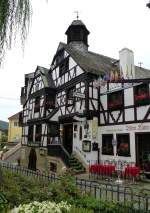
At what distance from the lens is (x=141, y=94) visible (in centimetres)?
1403

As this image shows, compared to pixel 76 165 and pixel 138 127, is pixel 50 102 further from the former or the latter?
pixel 138 127

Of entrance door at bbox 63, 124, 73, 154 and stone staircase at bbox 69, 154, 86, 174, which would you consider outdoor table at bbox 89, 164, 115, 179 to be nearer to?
stone staircase at bbox 69, 154, 86, 174

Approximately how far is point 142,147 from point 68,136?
732 centimetres

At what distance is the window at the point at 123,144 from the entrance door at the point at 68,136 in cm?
503

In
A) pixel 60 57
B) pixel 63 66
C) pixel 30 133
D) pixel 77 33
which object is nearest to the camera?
pixel 63 66

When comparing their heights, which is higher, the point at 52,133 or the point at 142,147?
the point at 52,133

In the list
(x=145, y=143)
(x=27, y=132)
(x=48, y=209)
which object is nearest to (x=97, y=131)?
(x=145, y=143)

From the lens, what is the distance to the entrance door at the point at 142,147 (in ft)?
44.6

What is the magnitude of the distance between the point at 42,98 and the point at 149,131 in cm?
1174

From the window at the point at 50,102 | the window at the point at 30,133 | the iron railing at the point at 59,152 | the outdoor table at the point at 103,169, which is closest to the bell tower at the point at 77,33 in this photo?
the window at the point at 50,102

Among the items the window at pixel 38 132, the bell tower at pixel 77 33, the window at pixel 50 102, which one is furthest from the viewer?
the bell tower at pixel 77 33

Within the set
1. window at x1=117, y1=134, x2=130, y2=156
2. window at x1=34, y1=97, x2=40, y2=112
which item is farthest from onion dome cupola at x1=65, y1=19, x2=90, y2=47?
window at x1=117, y1=134, x2=130, y2=156

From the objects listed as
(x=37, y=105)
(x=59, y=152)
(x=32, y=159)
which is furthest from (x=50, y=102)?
(x=32, y=159)

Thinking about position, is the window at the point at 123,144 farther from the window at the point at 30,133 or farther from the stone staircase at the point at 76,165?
the window at the point at 30,133
